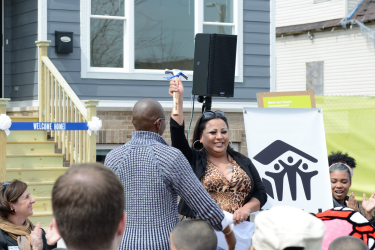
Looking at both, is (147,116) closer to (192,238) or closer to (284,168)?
(192,238)

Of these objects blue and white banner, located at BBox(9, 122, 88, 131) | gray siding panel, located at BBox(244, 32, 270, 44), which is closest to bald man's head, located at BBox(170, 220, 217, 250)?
blue and white banner, located at BBox(9, 122, 88, 131)

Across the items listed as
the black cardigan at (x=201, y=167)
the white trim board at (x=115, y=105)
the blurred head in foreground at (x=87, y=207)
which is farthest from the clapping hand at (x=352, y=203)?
the white trim board at (x=115, y=105)

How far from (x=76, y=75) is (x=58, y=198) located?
649 centimetres

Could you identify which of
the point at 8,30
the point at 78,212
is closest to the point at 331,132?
the point at 8,30

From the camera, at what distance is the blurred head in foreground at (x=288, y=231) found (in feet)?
4.97

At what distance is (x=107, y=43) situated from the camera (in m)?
7.92

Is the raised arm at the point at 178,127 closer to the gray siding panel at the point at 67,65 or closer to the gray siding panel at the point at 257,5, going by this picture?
the gray siding panel at the point at 67,65

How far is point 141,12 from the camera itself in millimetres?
8156

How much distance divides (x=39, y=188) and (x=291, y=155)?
12.3 feet

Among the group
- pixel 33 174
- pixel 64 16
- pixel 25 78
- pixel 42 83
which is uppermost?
pixel 64 16

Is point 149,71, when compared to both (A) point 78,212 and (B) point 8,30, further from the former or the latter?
(A) point 78,212

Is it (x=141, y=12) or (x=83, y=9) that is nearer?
(x=83, y=9)

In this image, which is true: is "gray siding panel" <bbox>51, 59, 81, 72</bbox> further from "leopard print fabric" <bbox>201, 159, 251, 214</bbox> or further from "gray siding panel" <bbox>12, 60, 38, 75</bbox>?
"leopard print fabric" <bbox>201, 159, 251, 214</bbox>

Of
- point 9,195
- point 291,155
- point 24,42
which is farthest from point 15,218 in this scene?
point 24,42
